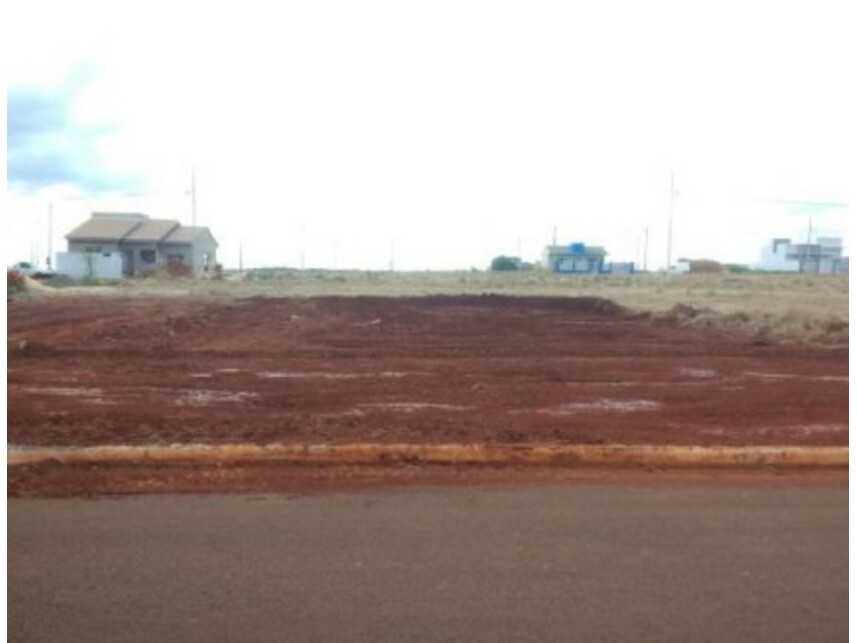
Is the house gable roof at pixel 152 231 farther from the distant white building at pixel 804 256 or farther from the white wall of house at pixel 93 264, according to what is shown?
the distant white building at pixel 804 256

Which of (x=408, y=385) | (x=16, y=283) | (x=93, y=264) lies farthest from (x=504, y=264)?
(x=408, y=385)

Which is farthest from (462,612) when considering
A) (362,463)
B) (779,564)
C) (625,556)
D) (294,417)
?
(294,417)

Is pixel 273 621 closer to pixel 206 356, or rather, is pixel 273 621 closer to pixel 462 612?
pixel 462 612

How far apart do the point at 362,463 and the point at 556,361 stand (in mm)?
9722

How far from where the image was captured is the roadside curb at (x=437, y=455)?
7754 mm

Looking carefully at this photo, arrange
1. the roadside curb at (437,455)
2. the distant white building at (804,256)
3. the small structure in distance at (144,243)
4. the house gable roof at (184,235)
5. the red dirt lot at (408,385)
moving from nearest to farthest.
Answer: the roadside curb at (437,455)
the red dirt lot at (408,385)
the small structure in distance at (144,243)
the house gable roof at (184,235)
the distant white building at (804,256)

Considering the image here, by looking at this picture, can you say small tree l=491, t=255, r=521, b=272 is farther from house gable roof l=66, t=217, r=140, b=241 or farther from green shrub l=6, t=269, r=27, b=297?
green shrub l=6, t=269, r=27, b=297

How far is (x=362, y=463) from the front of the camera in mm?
7727

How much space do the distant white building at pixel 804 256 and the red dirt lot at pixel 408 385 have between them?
335 feet

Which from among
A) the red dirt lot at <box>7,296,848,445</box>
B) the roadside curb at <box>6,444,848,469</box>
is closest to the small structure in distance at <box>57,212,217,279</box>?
the red dirt lot at <box>7,296,848,445</box>

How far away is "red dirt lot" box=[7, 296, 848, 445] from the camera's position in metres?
9.60

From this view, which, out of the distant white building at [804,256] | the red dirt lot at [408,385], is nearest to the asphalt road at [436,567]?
the red dirt lot at [408,385]

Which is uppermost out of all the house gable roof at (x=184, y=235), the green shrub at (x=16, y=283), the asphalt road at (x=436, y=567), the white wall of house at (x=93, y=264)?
the house gable roof at (x=184, y=235)

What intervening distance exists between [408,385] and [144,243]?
70.1 metres
